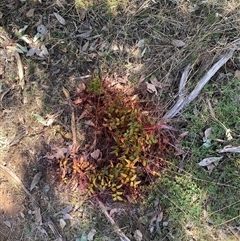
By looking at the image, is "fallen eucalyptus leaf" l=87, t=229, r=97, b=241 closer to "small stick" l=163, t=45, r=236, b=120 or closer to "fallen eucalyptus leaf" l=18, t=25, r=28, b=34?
"small stick" l=163, t=45, r=236, b=120

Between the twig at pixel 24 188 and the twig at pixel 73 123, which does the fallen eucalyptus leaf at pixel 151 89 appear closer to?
the twig at pixel 73 123

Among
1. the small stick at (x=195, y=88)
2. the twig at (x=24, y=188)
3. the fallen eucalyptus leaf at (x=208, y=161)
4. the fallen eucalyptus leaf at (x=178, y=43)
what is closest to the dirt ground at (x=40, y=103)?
the twig at (x=24, y=188)

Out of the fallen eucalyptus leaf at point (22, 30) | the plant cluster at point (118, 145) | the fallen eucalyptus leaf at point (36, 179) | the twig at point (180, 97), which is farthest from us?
the fallen eucalyptus leaf at point (22, 30)

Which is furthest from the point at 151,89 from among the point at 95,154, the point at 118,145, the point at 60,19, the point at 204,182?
the point at 60,19

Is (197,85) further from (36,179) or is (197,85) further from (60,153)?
(36,179)

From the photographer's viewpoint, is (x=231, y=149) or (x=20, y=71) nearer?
(x=231, y=149)

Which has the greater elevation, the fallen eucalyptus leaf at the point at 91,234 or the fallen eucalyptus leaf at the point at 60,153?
the fallen eucalyptus leaf at the point at 60,153

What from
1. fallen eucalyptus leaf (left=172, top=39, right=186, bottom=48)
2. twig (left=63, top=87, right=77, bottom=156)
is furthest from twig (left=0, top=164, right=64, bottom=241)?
fallen eucalyptus leaf (left=172, top=39, right=186, bottom=48)

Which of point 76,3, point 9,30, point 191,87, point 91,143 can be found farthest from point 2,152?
point 191,87
